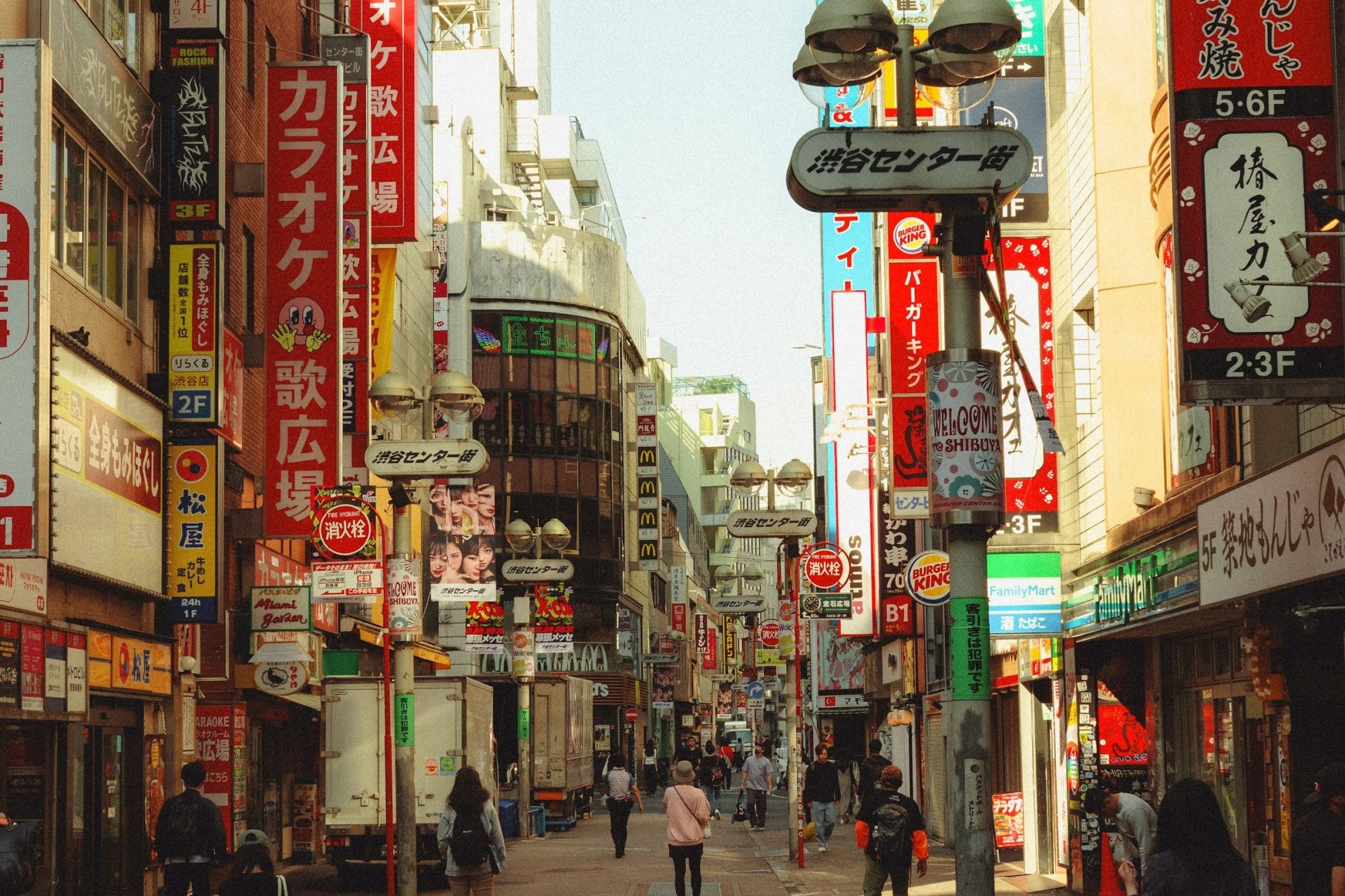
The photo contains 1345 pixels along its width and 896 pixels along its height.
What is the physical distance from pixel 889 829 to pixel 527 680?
956 inches

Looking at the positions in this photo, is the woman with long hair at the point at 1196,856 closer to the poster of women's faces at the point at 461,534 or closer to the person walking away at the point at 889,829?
the person walking away at the point at 889,829

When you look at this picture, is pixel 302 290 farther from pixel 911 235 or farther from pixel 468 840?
pixel 468 840

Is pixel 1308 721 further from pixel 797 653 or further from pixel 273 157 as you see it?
pixel 273 157

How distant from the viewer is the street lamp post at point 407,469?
19.1m

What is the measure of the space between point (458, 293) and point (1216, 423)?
160 ft

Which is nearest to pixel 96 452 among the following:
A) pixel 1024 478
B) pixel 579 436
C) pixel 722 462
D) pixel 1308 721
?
pixel 1024 478

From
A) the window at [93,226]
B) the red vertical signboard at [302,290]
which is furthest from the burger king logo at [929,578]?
the window at [93,226]

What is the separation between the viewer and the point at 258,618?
979 inches

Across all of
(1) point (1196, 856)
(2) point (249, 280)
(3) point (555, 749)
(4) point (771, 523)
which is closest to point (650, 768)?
(3) point (555, 749)

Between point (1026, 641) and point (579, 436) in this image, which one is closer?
point (1026, 641)

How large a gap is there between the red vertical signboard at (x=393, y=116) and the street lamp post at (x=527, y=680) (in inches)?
267

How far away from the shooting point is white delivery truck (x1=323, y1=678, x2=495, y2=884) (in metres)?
24.6

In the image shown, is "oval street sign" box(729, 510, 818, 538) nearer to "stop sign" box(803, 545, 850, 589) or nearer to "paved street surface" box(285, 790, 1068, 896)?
"stop sign" box(803, 545, 850, 589)

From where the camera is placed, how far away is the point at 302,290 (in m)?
25.0
